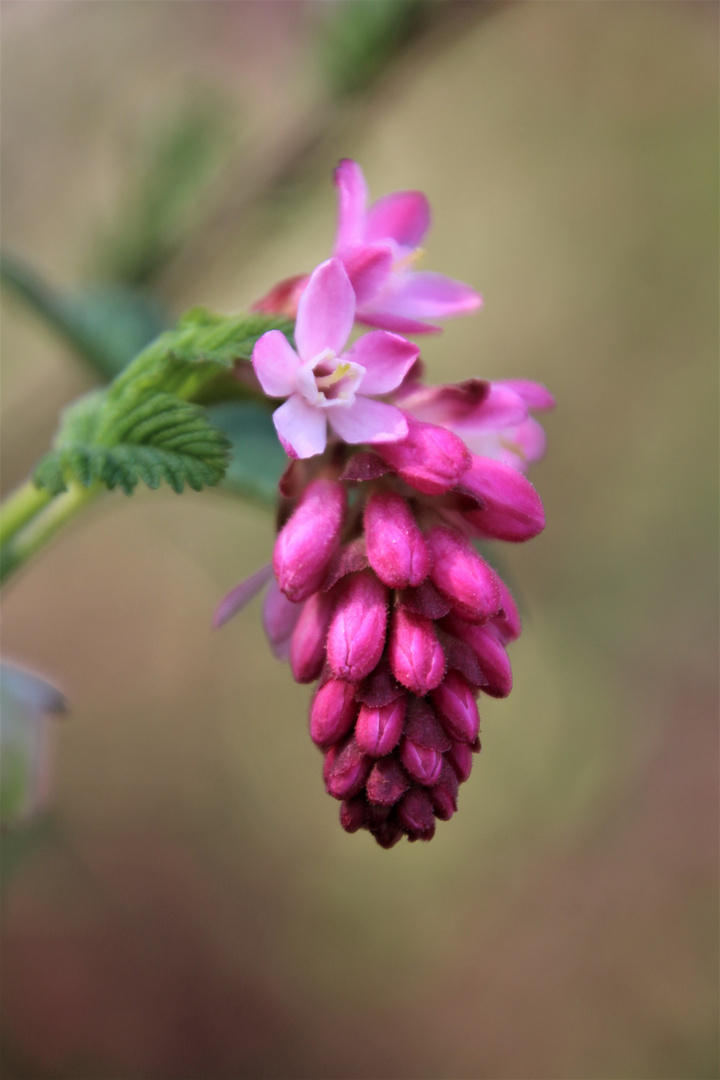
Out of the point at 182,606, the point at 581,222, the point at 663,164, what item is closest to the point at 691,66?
the point at 663,164

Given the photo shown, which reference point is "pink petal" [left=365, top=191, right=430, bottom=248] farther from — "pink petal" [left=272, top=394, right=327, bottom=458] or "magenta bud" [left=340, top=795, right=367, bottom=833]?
"magenta bud" [left=340, top=795, right=367, bottom=833]

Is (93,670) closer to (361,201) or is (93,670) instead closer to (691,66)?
(361,201)

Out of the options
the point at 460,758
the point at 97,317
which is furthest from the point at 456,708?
the point at 97,317

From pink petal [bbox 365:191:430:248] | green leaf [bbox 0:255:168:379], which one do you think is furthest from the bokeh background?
pink petal [bbox 365:191:430:248]

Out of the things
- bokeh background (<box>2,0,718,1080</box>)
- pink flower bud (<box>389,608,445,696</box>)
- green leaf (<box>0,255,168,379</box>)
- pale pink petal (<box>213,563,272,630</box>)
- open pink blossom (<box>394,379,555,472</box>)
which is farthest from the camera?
bokeh background (<box>2,0,718,1080</box>)

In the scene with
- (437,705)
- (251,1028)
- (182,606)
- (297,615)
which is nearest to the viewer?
(437,705)
